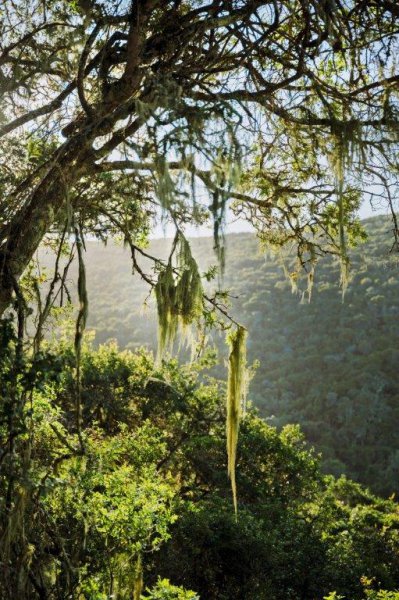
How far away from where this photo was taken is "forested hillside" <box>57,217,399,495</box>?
34.3 metres

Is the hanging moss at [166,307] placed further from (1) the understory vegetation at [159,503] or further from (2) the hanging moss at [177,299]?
(1) the understory vegetation at [159,503]

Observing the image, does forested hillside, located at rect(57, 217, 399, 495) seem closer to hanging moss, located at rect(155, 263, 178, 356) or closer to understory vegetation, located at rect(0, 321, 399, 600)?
understory vegetation, located at rect(0, 321, 399, 600)

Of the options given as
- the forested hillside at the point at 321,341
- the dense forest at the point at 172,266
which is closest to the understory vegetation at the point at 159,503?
the dense forest at the point at 172,266

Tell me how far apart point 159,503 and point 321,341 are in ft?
123

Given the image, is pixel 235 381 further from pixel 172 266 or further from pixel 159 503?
pixel 159 503

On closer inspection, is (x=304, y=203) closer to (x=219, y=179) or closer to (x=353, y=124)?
(x=353, y=124)

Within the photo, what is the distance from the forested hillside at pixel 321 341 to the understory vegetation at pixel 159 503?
1909 centimetres

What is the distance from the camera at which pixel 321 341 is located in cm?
4169

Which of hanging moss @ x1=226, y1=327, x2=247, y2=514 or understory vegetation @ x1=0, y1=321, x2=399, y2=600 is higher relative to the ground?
hanging moss @ x1=226, y1=327, x2=247, y2=514

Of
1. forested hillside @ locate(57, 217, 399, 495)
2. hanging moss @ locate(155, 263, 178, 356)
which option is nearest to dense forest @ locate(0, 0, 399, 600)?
hanging moss @ locate(155, 263, 178, 356)

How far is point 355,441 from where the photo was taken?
1323 inches

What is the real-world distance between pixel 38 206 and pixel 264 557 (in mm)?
7349

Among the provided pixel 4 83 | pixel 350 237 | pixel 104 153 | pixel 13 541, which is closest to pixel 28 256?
pixel 104 153

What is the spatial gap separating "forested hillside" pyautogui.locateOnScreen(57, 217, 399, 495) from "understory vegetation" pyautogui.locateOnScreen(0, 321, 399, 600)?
19.1 m
